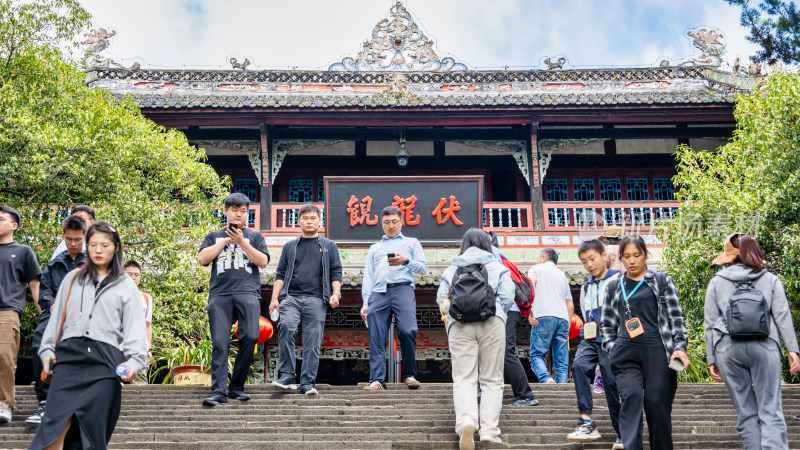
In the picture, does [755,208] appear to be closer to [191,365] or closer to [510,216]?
[510,216]

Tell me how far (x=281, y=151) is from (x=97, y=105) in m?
4.18

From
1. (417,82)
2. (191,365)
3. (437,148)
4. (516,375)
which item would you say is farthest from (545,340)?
(417,82)

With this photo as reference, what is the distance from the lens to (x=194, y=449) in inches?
187

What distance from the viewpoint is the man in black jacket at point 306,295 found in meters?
5.98

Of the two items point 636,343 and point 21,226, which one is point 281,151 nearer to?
point 21,226

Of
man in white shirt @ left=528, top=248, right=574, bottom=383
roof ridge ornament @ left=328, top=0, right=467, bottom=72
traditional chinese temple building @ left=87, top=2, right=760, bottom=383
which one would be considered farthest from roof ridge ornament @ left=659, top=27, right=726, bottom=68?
man in white shirt @ left=528, top=248, right=574, bottom=383

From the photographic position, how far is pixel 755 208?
870 centimetres

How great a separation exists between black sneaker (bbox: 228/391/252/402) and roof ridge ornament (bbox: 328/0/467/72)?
11.2 m

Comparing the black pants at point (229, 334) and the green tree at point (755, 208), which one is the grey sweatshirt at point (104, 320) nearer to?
the black pants at point (229, 334)

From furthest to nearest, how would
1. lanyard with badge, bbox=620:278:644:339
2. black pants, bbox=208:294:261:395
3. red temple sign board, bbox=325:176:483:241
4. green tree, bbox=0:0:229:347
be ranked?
1. red temple sign board, bbox=325:176:483:241
2. green tree, bbox=0:0:229:347
3. black pants, bbox=208:294:261:395
4. lanyard with badge, bbox=620:278:644:339

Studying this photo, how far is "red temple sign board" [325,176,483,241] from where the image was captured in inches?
464

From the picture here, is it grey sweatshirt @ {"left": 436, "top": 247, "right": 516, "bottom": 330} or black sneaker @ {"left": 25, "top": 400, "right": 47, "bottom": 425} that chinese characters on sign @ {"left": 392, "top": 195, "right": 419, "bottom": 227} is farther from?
black sneaker @ {"left": 25, "top": 400, "right": 47, "bottom": 425}

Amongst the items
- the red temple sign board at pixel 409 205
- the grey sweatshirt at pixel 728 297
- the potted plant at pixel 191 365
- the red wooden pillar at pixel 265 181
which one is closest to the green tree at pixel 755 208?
the red temple sign board at pixel 409 205

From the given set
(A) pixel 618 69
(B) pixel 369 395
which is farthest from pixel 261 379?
(A) pixel 618 69
